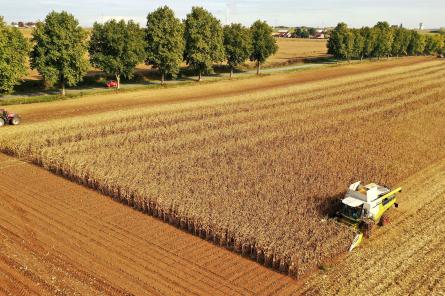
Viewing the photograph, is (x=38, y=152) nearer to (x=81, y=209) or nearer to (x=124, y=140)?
(x=124, y=140)

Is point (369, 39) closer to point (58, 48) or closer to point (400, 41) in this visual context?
point (400, 41)

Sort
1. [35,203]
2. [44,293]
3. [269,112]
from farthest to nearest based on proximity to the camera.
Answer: [269,112]
[35,203]
[44,293]

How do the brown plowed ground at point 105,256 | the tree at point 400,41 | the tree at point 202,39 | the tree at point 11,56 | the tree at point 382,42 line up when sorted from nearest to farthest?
the brown plowed ground at point 105,256
the tree at point 11,56
the tree at point 202,39
the tree at point 382,42
the tree at point 400,41

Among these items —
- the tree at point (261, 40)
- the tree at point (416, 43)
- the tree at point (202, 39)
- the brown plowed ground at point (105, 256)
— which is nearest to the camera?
the brown plowed ground at point (105, 256)

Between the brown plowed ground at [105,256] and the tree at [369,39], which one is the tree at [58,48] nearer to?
the brown plowed ground at [105,256]

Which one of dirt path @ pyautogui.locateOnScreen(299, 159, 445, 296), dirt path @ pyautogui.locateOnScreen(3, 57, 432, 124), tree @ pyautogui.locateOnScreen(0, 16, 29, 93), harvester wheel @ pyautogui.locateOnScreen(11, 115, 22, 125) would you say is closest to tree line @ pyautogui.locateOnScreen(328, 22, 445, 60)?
dirt path @ pyautogui.locateOnScreen(3, 57, 432, 124)

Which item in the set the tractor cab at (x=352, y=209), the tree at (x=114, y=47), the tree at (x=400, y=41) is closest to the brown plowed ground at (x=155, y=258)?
the tractor cab at (x=352, y=209)

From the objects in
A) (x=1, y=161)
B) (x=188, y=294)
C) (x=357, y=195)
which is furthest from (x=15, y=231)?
(x=357, y=195)
